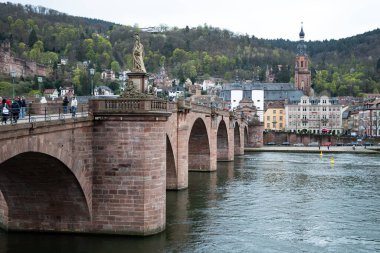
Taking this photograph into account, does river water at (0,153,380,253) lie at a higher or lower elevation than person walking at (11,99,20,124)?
lower

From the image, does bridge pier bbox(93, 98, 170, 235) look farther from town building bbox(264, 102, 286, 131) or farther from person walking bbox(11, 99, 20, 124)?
town building bbox(264, 102, 286, 131)

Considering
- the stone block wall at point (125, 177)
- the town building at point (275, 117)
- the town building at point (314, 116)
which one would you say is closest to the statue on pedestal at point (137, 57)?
the stone block wall at point (125, 177)

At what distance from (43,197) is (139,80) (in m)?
7.07

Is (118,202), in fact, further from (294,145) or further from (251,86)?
(251,86)

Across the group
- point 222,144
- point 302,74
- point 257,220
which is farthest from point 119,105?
point 302,74

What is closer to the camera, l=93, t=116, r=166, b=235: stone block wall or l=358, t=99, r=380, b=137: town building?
l=93, t=116, r=166, b=235: stone block wall

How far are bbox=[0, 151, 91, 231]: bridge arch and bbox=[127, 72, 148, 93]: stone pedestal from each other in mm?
5640

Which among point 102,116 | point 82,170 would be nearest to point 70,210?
point 82,170

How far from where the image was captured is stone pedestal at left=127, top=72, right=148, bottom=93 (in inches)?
1023

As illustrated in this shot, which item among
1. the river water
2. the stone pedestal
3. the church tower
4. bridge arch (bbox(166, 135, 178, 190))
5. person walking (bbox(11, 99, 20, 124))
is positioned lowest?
the river water

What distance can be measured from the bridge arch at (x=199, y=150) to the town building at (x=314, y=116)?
8583cm

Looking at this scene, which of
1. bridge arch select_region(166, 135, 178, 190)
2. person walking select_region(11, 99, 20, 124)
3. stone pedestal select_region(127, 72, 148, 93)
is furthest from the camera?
bridge arch select_region(166, 135, 178, 190)

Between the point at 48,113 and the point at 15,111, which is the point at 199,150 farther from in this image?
the point at 15,111

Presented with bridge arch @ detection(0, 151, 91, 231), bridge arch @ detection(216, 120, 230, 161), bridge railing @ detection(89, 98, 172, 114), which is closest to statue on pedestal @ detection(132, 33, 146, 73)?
bridge railing @ detection(89, 98, 172, 114)
